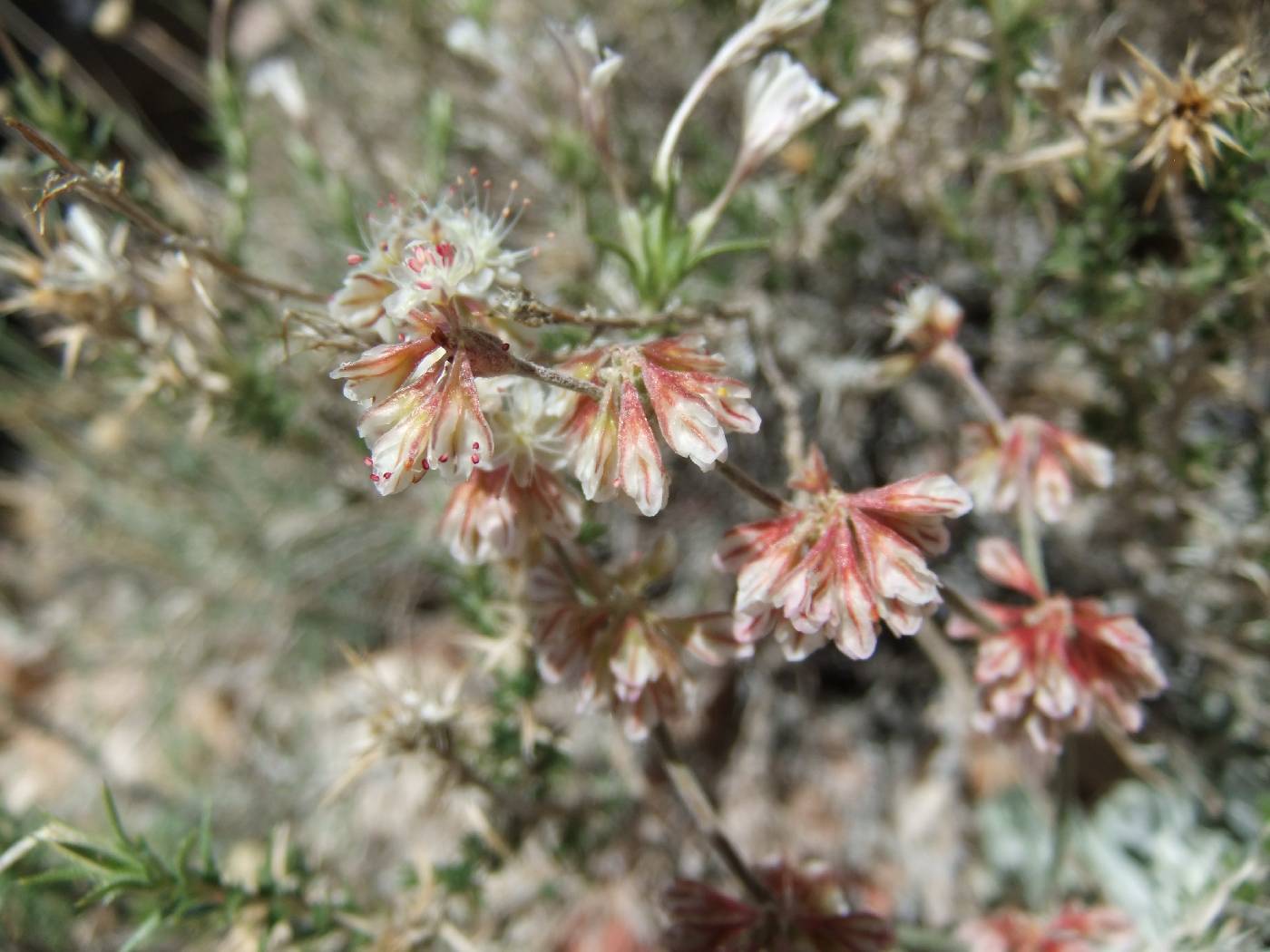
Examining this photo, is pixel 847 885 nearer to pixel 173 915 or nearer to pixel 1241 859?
pixel 1241 859

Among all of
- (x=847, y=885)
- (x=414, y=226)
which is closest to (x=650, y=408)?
(x=414, y=226)

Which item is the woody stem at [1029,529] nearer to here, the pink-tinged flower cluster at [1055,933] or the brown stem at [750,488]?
the brown stem at [750,488]

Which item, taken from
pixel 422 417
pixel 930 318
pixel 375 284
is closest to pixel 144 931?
pixel 422 417

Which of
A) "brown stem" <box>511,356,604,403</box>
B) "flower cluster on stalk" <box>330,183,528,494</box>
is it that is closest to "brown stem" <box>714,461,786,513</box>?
"brown stem" <box>511,356,604,403</box>

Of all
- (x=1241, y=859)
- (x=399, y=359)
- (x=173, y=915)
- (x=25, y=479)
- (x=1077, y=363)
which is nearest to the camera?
(x=399, y=359)

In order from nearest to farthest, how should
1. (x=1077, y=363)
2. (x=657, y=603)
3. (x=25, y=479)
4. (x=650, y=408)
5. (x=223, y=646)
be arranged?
(x=650, y=408)
(x=1077, y=363)
(x=657, y=603)
(x=223, y=646)
(x=25, y=479)
